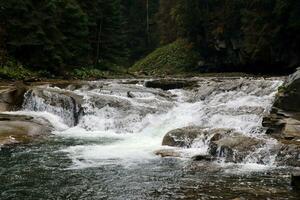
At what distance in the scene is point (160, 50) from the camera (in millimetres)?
57594

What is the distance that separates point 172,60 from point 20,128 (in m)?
35.9

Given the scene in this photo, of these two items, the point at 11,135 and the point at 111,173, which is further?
the point at 11,135

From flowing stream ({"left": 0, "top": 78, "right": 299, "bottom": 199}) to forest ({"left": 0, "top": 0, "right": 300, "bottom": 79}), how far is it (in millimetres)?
8201

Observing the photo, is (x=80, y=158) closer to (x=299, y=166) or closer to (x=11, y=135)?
(x=11, y=135)

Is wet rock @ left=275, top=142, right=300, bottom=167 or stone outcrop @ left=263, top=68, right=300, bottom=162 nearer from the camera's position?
wet rock @ left=275, top=142, right=300, bottom=167

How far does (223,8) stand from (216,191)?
36069 mm

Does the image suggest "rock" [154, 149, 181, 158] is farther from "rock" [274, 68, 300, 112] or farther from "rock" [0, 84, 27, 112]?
"rock" [0, 84, 27, 112]

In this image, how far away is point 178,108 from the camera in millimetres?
23062

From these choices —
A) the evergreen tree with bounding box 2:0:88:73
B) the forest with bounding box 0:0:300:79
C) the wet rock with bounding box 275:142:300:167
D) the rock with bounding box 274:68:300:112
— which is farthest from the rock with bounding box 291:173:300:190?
the evergreen tree with bounding box 2:0:88:73

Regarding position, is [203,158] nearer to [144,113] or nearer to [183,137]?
[183,137]

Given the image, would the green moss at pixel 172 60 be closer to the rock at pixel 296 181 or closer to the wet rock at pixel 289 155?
the wet rock at pixel 289 155

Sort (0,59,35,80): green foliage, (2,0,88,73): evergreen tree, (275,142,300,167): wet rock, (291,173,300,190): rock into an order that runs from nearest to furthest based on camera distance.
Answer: (291,173,300,190): rock → (275,142,300,167): wet rock → (0,59,35,80): green foliage → (2,0,88,73): evergreen tree

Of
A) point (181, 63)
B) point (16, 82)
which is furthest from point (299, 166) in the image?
point (181, 63)

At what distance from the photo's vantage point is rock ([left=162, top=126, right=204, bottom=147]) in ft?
54.1
